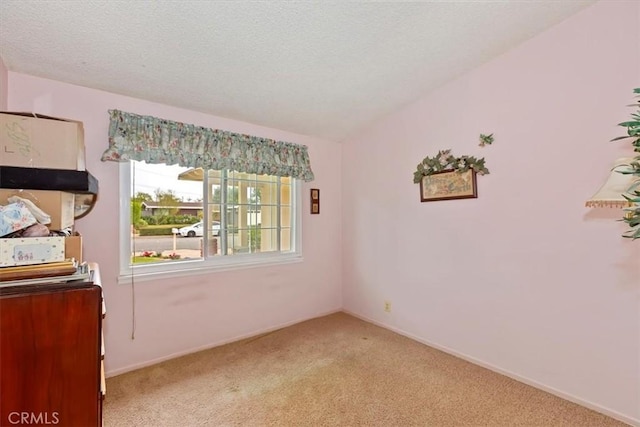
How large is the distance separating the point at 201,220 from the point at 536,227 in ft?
9.02

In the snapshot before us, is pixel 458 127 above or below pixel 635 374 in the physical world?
above

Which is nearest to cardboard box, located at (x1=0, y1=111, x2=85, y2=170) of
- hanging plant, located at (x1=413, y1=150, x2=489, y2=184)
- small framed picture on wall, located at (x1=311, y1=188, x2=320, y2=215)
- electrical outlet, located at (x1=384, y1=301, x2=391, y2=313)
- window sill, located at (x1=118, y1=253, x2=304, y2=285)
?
window sill, located at (x1=118, y1=253, x2=304, y2=285)

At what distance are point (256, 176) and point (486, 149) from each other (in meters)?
2.18

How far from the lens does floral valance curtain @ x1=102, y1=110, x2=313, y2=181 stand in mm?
2223

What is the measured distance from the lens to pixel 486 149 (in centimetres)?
238

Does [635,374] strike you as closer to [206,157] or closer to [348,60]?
[348,60]

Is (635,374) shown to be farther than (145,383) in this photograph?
No

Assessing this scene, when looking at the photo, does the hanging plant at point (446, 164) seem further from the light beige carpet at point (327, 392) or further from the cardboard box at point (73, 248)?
the cardboard box at point (73, 248)

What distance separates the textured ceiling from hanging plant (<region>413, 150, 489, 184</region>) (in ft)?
2.17

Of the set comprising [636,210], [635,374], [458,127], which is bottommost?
[635,374]

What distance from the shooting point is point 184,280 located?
2582 mm

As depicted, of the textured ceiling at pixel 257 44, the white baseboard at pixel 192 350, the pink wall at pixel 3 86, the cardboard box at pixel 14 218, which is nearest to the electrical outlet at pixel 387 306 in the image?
the white baseboard at pixel 192 350

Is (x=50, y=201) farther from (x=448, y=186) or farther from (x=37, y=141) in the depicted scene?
(x=448, y=186)

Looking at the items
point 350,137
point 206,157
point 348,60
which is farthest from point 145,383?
point 350,137
